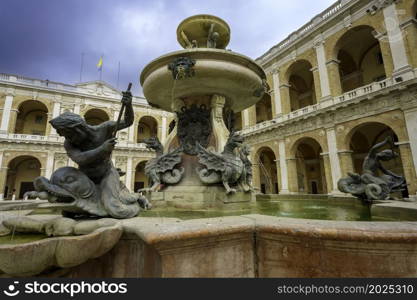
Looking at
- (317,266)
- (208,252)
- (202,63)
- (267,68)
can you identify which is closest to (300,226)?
(317,266)

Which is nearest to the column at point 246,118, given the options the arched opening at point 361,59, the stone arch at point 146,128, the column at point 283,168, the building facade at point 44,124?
the column at point 283,168

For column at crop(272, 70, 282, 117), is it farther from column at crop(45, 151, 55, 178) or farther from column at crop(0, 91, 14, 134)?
column at crop(0, 91, 14, 134)

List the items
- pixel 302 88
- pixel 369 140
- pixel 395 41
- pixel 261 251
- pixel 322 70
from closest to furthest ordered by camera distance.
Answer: pixel 261 251 < pixel 395 41 < pixel 322 70 < pixel 369 140 < pixel 302 88

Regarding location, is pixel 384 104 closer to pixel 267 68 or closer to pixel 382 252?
pixel 267 68

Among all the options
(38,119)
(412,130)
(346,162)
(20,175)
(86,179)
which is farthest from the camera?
(38,119)

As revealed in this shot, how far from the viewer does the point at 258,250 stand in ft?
6.07

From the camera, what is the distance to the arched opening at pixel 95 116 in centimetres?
2514

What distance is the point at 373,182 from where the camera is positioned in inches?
167

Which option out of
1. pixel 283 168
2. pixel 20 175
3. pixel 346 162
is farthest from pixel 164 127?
pixel 346 162

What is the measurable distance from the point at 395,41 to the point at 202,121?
535 inches

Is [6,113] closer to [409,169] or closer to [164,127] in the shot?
[164,127]

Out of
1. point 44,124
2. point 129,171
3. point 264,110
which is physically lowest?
point 129,171

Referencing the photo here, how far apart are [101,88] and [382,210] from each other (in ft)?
93.8

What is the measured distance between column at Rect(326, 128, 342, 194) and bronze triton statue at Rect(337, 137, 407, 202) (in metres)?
9.72
